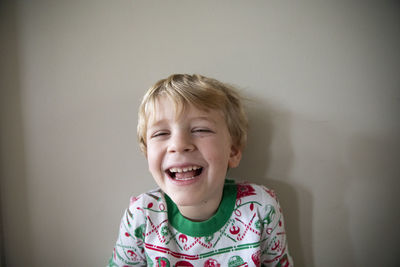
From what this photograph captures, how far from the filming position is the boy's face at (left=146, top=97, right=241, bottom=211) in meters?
0.58

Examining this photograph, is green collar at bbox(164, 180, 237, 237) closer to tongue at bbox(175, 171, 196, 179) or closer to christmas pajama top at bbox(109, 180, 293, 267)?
christmas pajama top at bbox(109, 180, 293, 267)

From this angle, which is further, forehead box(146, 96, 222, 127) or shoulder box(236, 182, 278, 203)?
shoulder box(236, 182, 278, 203)

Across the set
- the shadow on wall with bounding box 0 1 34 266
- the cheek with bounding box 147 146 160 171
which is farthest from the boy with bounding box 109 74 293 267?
the shadow on wall with bounding box 0 1 34 266

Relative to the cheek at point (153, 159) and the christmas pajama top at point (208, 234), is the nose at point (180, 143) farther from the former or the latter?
the christmas pajama top at point (208, 234)

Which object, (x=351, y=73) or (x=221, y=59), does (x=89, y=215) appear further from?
(x=351, y=73)

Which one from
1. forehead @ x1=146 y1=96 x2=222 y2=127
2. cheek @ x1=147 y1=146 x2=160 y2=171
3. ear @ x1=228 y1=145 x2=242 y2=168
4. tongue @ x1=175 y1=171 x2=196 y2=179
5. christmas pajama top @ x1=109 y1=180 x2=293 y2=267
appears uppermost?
forehead @ x1=146 y1=96 x2=222 y2=127

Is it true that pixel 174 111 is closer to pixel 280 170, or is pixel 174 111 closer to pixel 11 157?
pixel 280 170

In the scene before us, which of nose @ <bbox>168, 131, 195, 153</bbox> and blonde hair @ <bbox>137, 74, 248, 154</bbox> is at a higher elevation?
blonde hair @ <bbox>137, 74, 248, 154</bbox>

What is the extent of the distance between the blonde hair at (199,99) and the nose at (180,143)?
58 millimetres

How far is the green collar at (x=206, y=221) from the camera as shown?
25.9 inches

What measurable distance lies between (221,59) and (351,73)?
45cm

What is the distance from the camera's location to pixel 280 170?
783 millimetres

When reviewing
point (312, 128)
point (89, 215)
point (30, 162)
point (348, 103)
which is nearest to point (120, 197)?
point (89, 215)

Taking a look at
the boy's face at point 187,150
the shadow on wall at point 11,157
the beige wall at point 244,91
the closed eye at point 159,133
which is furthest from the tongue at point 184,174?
the shadow on wall at point 11,157
